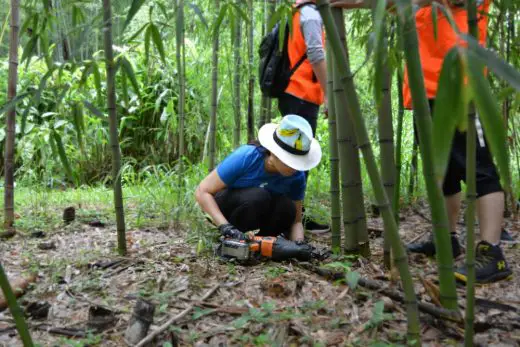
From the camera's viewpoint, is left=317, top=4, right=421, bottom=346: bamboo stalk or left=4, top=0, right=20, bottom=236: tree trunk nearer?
left=317, top=4, right=421, bottom=346: bamboo stalk

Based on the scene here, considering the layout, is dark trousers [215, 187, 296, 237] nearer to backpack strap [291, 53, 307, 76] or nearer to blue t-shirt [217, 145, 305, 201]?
blue t-shirt [217, 145, 305, 201]

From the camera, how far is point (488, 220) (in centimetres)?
191

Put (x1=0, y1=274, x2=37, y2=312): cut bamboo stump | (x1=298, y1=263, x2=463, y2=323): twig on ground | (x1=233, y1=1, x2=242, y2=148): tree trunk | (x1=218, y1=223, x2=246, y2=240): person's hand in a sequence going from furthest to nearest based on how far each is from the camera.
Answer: (x1=233, y1=1, x2=242, y2=148): tree trunk, (x1=218, y1=223, x2=246, y2=240): person's hand, (x1=0, y1=274, x2=37, y2=312): cut bamboo stump, (x1=298, y1=263, x2=463, y2=323): twig on ground

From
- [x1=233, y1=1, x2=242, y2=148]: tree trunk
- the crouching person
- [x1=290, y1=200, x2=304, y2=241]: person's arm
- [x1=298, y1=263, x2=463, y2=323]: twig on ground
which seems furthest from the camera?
[x1=233, y1=1, x2=242, y2=148]: tree trunk

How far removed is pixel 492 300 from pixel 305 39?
4.74 feet

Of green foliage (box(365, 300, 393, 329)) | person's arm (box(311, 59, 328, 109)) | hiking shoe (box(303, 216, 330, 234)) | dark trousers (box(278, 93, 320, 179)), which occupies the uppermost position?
person's arm (box(311, 59, 328, 109))

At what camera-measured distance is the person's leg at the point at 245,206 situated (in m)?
2.41

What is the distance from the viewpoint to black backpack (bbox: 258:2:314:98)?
2740 millimetres

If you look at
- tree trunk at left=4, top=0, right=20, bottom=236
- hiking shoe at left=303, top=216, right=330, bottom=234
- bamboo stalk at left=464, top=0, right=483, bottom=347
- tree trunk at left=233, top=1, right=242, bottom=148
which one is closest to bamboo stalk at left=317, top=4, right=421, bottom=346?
bamboo stalk at left=464, top=0, right=483, bottom=347

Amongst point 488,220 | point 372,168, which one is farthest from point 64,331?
point 488,220

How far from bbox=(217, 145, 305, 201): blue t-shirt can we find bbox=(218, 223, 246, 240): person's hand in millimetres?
242

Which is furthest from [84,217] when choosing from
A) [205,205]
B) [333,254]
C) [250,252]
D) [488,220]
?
[488,220]

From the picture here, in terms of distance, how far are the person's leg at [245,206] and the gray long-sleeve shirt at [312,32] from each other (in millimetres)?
688

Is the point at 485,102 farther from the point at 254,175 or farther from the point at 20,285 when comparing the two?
the point at 254,175
